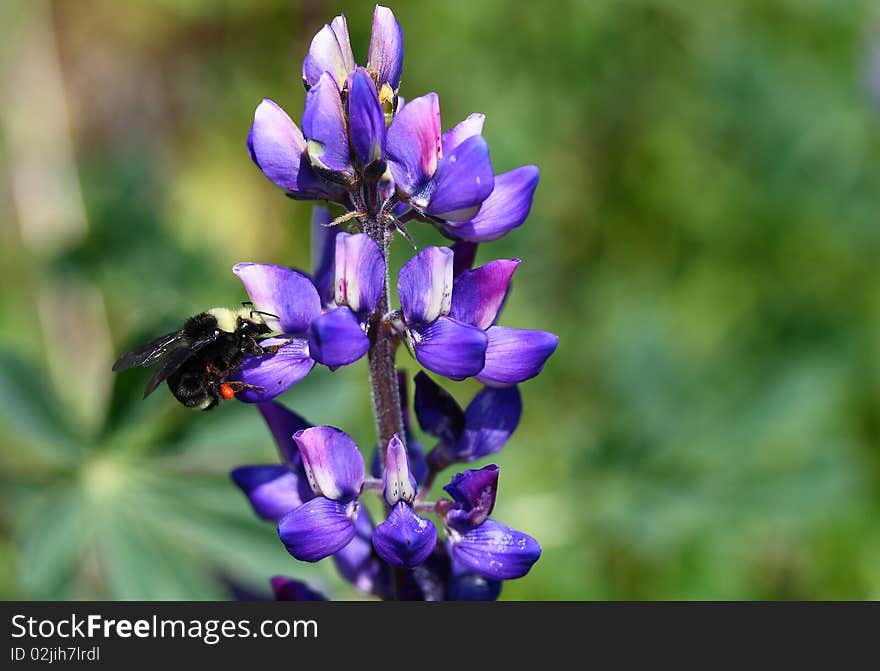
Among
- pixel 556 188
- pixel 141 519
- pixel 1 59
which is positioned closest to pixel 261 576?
pixel 141 519

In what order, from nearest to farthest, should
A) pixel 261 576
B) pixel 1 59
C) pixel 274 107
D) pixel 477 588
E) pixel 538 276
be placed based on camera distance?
1. pixel 274 107
2. pixel 477 588
3. pixel 261 576
4. pixel 538 276
5. pixel 1 59

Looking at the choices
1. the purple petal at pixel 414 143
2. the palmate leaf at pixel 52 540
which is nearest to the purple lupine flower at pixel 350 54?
the purple petal at pixel 414 143

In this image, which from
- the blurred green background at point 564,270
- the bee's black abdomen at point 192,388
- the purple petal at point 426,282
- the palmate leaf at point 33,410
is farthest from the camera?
the blurred green background at point 564,270

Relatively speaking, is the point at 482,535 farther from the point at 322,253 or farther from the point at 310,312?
the point at 322,253

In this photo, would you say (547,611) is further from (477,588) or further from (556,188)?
(556,188)

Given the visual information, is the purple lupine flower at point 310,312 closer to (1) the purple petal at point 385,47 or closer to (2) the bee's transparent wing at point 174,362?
(2) the bee's transparent wing at point 174,362
